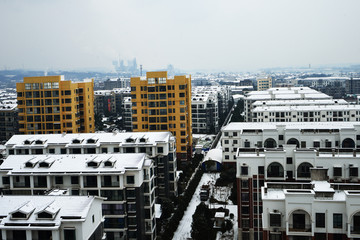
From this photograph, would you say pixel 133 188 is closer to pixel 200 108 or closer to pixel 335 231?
pixel 335 231

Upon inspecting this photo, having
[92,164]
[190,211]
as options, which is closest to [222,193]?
[190,211]

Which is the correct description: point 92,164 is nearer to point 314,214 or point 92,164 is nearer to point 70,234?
point 70,234

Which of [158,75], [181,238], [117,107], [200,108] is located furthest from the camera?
[117,107]

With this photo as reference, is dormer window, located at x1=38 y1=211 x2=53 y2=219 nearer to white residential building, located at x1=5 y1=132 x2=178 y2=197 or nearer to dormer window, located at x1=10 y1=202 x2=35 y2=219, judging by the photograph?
dormer window, located at x1=10 y1=202 x2=35 y2=219

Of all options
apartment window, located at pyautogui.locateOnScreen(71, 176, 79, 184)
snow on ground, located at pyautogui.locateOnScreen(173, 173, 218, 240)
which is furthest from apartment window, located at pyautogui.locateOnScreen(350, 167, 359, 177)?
apartment window, located at pyautogui.locateOnScreen(71, 176, 79, 184)

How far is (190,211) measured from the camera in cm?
2116

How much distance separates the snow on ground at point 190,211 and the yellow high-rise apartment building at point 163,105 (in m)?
2.85

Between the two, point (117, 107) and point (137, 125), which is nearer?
point (137, 125)

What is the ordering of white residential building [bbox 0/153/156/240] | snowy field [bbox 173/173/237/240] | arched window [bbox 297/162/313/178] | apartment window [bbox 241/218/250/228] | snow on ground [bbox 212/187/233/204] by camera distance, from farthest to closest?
snow on ground [bbox 212/187/233/204] < snowy field [bbox 173/173/237/240] < apartment window [bbox 241/218/250/228] < white residential building [bbox 0/153/156/240] < arched window [bbox 297/162/313/178]

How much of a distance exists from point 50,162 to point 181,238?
22.2ft

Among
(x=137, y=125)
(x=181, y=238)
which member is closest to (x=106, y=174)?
(x=181, y=238)

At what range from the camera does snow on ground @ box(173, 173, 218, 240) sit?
18.1 m

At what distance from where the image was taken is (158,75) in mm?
28297

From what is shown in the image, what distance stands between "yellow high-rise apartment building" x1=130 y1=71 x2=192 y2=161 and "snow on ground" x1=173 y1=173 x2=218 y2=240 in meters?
2.85
